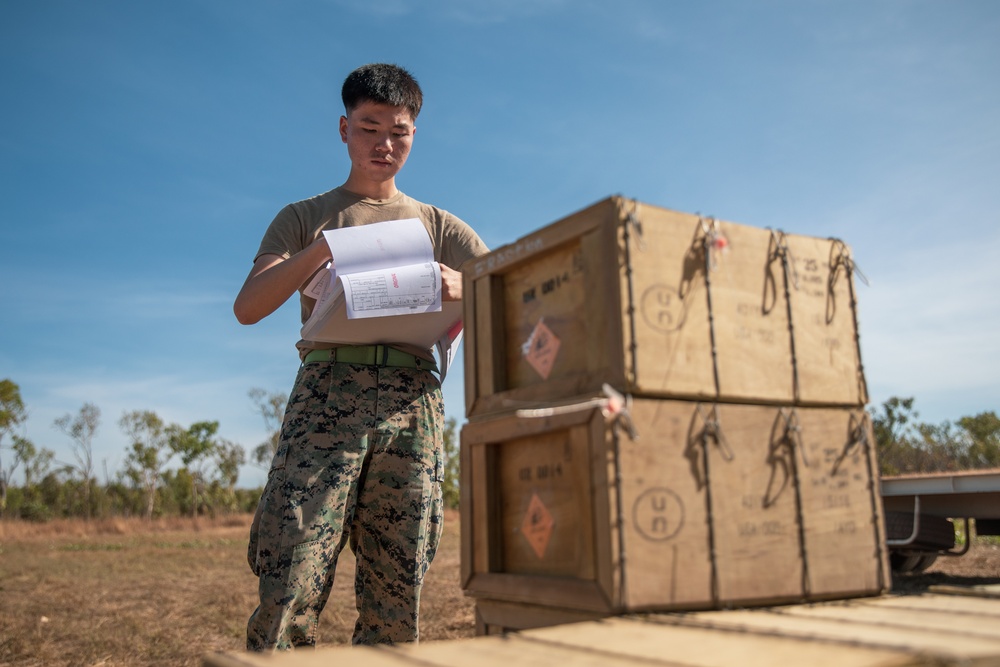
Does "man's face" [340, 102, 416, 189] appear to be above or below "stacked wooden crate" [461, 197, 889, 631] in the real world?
above

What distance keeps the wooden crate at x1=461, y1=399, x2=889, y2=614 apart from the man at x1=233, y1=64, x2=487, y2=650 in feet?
→ 1.97

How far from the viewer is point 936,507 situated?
4.70 metres

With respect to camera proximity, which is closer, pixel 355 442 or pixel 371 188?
pixel 355 442

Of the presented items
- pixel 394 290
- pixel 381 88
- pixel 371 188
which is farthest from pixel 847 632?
pixel 381 88

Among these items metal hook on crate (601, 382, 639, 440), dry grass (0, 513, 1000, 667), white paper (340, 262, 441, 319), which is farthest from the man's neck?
dry grass (0, 513, 1000, 667)

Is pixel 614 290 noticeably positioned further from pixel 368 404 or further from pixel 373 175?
pixel 373 175

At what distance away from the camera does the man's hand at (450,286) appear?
277 cm

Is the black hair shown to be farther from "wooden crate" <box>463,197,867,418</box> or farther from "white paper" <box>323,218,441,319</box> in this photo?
"wooden crate" <box>463,197,867,418</box>

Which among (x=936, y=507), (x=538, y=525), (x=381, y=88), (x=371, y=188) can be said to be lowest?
(x=936, y=507)

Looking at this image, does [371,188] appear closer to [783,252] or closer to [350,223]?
[350,223]

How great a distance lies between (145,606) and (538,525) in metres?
6.47

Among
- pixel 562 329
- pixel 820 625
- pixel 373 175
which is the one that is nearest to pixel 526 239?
pixel 562 329

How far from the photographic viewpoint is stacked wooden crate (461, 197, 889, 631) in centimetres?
188

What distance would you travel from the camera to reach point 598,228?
6.66ft
